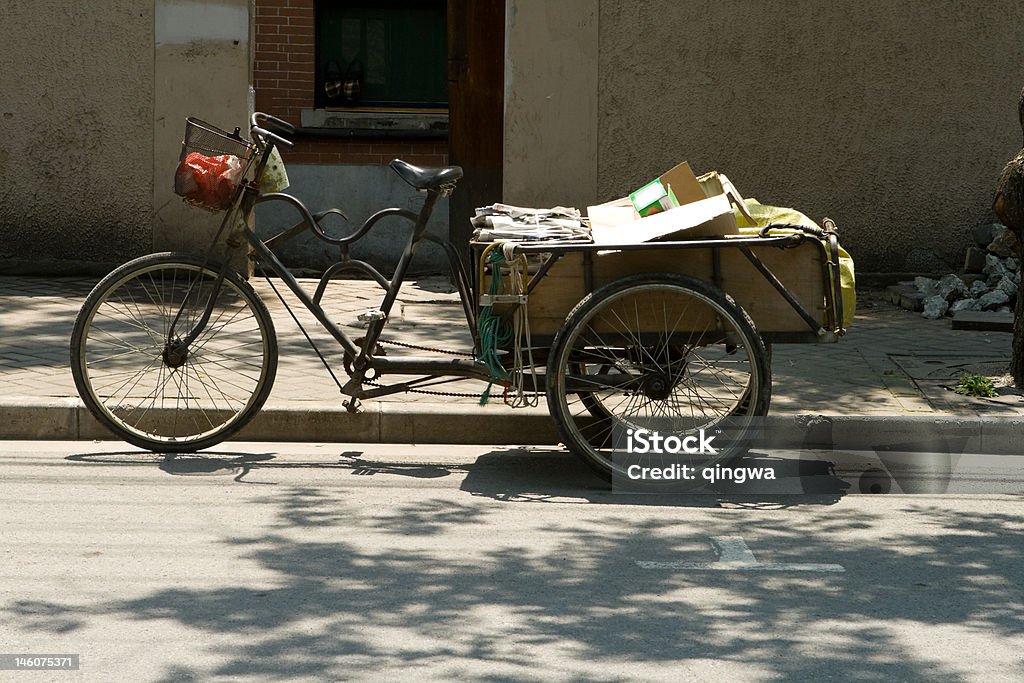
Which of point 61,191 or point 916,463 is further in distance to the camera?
point 61,191

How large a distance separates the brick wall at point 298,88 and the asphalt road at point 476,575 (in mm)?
8957

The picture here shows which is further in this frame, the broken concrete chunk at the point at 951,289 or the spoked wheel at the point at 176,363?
the broken concrete chunk at the point at 951,289

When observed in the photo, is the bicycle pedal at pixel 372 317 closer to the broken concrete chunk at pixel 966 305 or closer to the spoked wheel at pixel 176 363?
the spoked wheel at pixel 176 363

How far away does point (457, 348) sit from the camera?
27.5ft

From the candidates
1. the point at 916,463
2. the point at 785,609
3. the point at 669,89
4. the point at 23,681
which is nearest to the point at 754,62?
the point at 669,89

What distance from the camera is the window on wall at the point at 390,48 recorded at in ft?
51.8

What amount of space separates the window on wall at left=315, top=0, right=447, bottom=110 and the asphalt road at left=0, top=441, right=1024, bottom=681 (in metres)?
9.92

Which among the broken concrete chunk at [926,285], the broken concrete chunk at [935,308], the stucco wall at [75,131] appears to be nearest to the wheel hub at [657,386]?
→ the broken concrete chunk at [935,308]

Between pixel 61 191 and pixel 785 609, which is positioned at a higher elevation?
pixel 61 191

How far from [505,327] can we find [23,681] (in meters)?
2.88

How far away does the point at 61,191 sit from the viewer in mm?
11281

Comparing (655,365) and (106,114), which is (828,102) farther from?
(655,365)

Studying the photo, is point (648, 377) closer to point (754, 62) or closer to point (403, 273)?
point (403, 273)

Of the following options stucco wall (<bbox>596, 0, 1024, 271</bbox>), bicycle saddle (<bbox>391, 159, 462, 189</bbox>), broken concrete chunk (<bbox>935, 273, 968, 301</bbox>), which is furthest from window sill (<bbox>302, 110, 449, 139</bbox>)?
bicycle saddle (<bbox>391, 159, 462, 189</bbox>)
